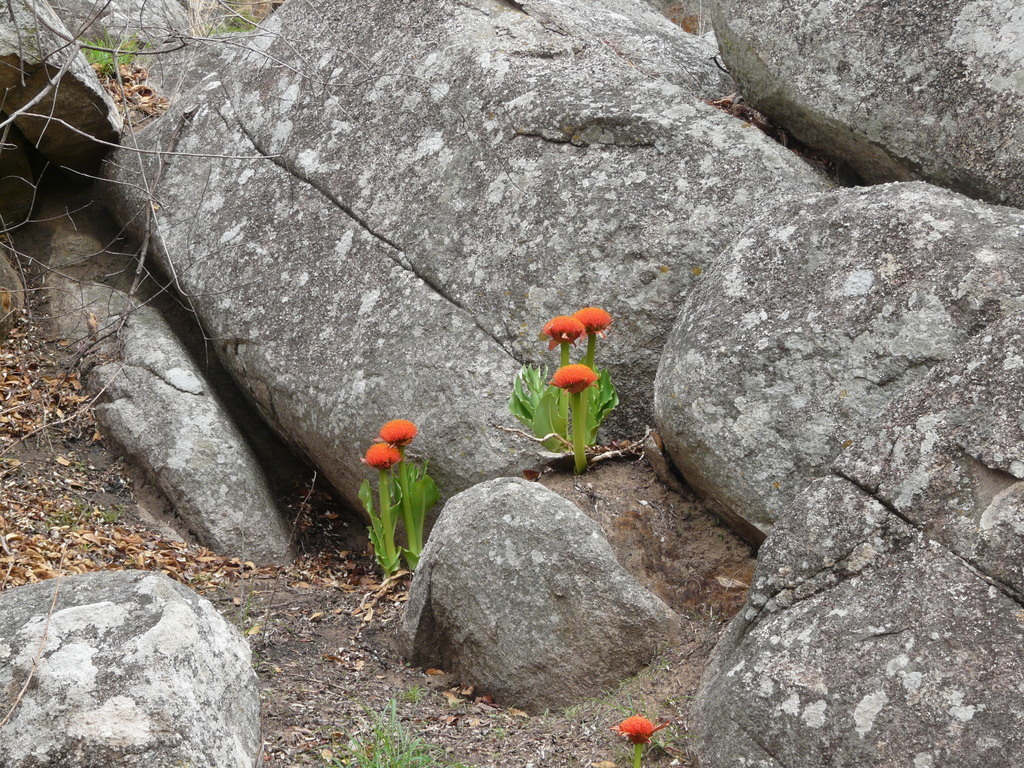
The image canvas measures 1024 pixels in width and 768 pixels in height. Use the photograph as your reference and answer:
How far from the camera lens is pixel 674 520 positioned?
373 centimetres

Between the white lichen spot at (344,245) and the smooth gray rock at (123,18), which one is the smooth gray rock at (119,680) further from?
the smooth gray rock at (123,18)

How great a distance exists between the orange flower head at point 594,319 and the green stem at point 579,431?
253mm

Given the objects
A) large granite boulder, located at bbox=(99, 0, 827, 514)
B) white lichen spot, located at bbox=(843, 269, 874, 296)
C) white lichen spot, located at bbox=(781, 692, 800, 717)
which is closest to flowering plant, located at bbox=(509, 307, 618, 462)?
large granite boulder, located at bbox=(99, 0, 827, 514)

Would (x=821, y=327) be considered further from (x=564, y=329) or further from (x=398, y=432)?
(x=398, y=432)

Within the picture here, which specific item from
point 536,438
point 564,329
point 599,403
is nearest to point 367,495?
point 536,438

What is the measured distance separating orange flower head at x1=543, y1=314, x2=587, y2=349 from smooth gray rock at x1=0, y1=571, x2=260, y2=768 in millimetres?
1756

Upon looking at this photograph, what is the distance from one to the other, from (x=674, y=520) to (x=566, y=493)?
44cm

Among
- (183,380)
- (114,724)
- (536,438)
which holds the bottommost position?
(183,380)

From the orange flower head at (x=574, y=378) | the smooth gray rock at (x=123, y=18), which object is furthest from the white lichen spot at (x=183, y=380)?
the smooth gray rock at (x=123, y=18)

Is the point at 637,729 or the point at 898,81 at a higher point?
the point at 898,81

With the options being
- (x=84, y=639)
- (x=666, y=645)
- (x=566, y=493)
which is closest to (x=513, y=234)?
(x=566, y=493)

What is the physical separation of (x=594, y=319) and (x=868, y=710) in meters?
1.91

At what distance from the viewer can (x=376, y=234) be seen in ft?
15.6

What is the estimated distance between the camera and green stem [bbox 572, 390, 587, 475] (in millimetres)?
3863
